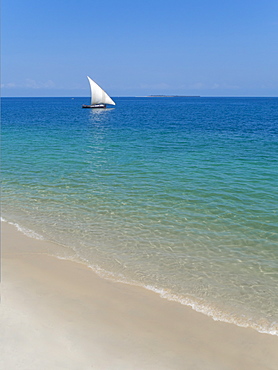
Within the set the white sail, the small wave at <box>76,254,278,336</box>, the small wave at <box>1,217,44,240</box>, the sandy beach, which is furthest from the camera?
the white sail

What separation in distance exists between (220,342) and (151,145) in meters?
28.4

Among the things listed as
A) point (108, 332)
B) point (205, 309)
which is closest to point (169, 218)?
point (205, 309)

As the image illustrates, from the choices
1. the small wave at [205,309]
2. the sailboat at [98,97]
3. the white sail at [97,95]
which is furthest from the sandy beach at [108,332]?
the sailboat at [98,97]

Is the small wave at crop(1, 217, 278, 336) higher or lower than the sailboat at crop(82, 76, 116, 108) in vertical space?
lower

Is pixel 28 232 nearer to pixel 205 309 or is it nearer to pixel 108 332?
pixel 108 332

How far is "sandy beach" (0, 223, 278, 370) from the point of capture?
21.8 feet

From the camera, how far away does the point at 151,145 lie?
34.7 metres

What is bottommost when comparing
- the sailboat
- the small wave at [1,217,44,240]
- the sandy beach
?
the sandy beach

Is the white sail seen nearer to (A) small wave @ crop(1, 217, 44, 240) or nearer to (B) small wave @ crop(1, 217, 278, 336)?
(A) small wave @ crop(1, 217, 44, 240)

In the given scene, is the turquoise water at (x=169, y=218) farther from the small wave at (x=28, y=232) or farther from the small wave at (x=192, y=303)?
the small wave at (x=28, y=232)

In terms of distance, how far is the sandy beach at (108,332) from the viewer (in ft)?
21.8

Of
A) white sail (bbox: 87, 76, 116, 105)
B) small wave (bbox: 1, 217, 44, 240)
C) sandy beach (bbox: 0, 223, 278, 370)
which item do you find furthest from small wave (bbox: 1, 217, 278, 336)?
white sail (bbox: 87, 76, 116, 105)

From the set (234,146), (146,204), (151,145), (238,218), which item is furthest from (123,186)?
(234,146)

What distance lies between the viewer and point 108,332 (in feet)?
24.6
